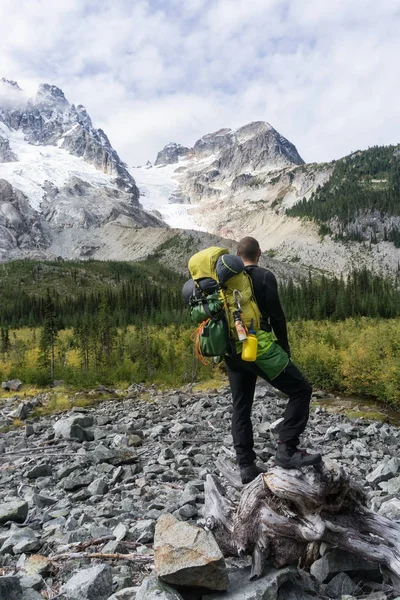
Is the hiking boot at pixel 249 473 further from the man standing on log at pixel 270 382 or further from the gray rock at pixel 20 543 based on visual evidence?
the gray rock at pixel 20 543

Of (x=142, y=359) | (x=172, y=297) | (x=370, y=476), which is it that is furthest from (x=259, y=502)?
(x=172, y=297)

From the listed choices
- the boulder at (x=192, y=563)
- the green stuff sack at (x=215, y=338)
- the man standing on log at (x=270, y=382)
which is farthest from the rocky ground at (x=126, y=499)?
the green stuff sack at (x=215, y=338)

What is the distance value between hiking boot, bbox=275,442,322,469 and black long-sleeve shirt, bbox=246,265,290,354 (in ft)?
4.72

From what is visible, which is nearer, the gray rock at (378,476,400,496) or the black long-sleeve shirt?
the black long-sleeve shirt

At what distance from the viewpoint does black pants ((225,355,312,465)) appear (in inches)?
206

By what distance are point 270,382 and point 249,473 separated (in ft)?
4.18

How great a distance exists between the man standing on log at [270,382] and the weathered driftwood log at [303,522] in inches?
10.7

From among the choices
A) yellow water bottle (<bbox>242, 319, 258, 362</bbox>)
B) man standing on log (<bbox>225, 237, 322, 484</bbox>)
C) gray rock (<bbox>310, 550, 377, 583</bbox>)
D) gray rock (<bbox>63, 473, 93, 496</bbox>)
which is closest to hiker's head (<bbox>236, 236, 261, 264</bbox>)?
man standing on log (<bbox>225, 237, 322, 484</bbox>)

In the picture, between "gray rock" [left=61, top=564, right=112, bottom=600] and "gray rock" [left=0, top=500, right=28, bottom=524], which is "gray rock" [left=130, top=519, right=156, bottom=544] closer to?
"gray rock" [left=61, top=564, right=112, bottom=600]

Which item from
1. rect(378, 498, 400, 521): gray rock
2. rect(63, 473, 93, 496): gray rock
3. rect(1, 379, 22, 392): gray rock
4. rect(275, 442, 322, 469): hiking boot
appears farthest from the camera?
rect(1, 379, 22, 392): gray rock

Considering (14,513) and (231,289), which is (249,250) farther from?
(14,513)

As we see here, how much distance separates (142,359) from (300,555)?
43897mm

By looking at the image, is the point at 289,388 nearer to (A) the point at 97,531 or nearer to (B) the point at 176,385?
(A) the point at 97,531

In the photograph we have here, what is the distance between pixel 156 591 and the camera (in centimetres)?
375
